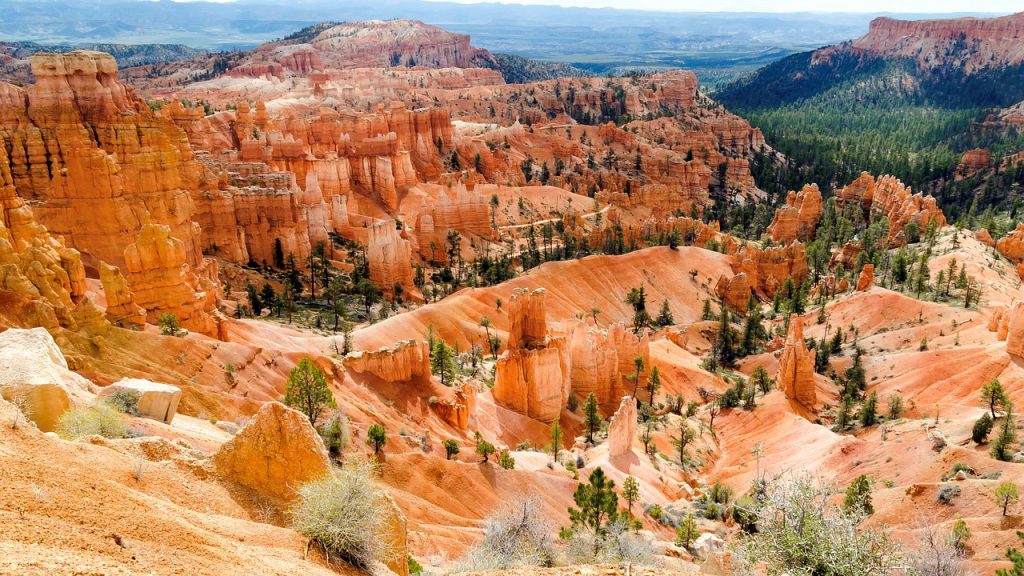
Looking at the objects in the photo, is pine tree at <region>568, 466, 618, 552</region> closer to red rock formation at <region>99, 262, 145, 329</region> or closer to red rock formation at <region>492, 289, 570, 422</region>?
red rock formation at <region>492, 289, 570, 422</region>

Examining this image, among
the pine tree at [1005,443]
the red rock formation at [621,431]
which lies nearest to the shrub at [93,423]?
the red rock formation at [621,431]

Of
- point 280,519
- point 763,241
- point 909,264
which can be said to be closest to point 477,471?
point 280,519

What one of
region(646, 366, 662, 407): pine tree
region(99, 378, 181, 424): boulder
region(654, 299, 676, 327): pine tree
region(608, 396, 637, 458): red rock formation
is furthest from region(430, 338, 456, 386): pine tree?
region(654, 299, 676, 327): pine tree

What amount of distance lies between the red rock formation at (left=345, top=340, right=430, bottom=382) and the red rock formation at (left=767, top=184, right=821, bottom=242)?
241 ft

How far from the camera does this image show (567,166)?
12712 cm

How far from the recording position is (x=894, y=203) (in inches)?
3991

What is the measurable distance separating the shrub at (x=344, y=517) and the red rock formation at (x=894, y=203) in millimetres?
85494

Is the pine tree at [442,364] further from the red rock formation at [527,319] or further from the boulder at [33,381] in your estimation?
the boulder at [33,381]

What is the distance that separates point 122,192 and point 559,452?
30.1 m

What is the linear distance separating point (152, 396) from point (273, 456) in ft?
22.5

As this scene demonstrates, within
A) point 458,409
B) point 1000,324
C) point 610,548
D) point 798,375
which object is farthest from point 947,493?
point 1000,324

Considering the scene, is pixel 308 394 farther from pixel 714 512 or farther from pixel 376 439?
pixel 714 512

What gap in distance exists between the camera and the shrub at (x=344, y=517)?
1402cm

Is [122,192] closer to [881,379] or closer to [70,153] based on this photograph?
[70,153]
